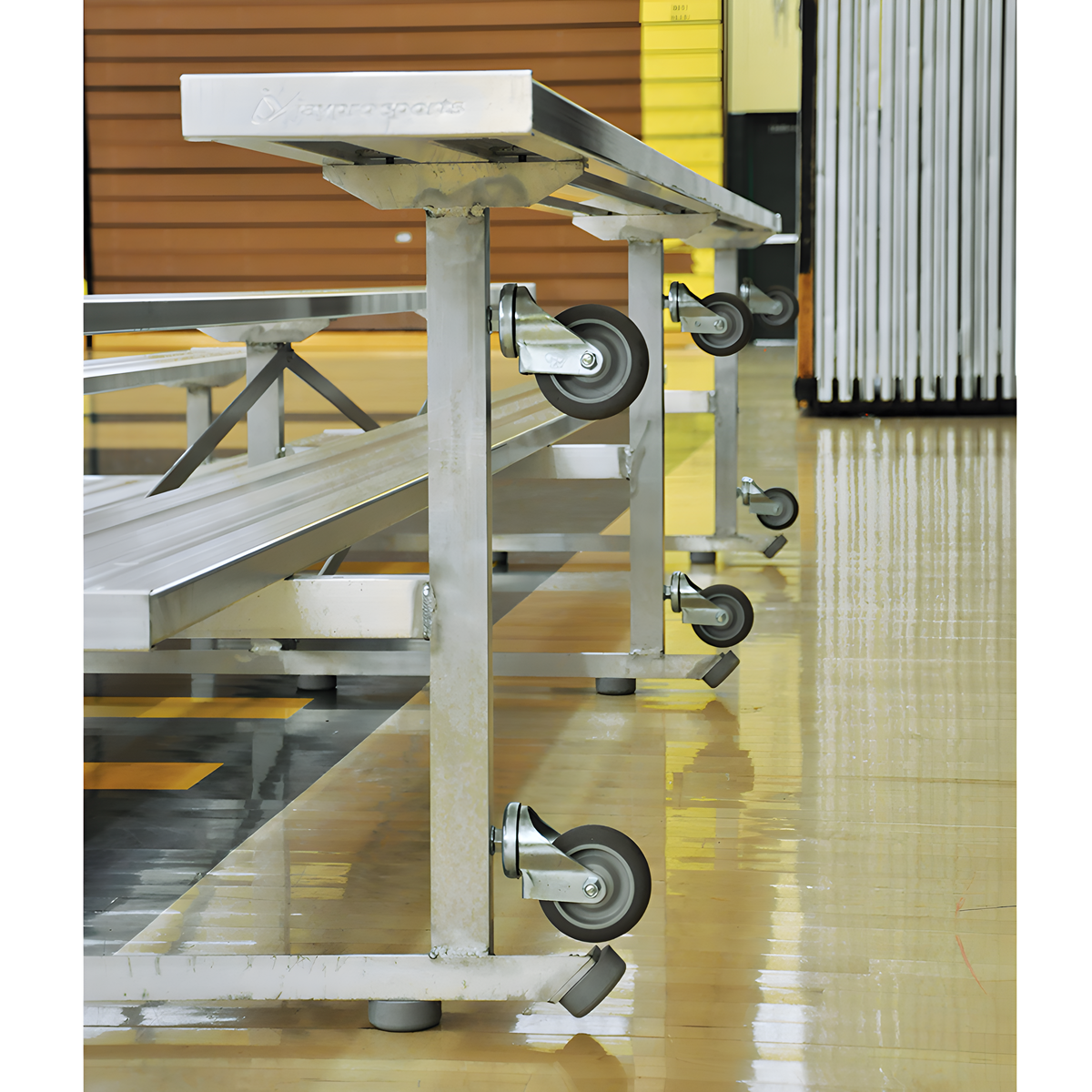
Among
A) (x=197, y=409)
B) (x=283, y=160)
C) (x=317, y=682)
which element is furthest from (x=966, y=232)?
(x=283, y=160)

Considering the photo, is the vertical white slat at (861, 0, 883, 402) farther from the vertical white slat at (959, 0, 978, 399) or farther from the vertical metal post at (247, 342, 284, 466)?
the vertical metal post at (247, 342, 284, 466)

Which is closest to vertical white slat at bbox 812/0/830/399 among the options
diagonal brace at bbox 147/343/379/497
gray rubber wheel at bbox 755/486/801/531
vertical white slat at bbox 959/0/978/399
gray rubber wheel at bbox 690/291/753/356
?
vertical white slat at bbox 959/0/978/399

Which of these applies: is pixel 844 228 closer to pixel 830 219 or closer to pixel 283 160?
pixel 830 219

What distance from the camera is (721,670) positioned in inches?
77.9

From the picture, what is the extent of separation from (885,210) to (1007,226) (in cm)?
59

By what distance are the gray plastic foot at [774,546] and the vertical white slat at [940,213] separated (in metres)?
3.63

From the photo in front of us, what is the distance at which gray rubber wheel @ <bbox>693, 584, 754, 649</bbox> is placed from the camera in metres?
2.07

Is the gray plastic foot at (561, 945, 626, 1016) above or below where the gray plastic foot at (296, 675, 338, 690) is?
below

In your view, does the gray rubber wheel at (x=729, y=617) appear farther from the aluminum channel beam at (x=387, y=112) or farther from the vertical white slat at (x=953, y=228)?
the vertical white slat at (x=953, y=228)

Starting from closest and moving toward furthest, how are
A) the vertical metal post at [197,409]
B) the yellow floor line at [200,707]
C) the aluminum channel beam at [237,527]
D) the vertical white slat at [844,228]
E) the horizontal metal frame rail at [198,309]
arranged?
the aluminum channel beam at [237,527]
the horizontal metal frame rail at [198,309]
the yellow floor line at [200,707]
the vertical metal post at [197,409]
the vertical white slat at [844,228]

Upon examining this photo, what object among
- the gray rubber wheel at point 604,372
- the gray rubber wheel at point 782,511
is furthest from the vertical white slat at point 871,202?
the gray rubber wheel at point 604,372

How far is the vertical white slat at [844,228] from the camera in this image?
6.26 metres

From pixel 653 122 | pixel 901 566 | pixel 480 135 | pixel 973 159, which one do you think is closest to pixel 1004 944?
pixel 480 135

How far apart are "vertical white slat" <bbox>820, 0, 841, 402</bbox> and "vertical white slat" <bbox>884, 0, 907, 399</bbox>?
0.28m
